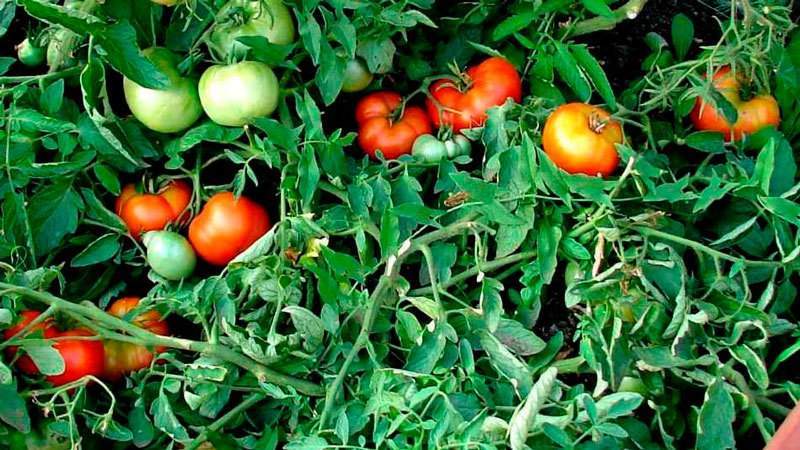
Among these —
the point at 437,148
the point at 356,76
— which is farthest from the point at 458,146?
the point at 356,76

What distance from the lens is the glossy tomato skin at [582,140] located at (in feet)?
4.29

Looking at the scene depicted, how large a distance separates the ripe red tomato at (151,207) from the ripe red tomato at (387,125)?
0.92 ft

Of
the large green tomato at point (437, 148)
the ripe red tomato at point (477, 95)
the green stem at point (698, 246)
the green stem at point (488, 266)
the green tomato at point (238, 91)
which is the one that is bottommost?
the green stem at point (488, 266)

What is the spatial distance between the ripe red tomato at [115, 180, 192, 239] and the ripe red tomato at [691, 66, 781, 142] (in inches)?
30.1

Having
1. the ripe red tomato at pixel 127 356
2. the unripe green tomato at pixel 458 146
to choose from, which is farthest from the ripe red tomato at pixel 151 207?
the unripe green tomato at pixel 458 146

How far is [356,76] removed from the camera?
145 centimetres

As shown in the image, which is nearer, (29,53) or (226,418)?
(226,418)

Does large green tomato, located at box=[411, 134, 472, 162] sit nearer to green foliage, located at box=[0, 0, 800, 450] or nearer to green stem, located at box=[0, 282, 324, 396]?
green foliage, located at box=[0, 0, 800, 450]

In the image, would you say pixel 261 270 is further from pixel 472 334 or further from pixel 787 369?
pixel 787 369

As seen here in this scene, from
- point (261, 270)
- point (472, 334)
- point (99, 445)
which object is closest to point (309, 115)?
point (261, 270)

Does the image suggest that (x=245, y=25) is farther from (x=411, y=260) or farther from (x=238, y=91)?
(x=411, y=260)

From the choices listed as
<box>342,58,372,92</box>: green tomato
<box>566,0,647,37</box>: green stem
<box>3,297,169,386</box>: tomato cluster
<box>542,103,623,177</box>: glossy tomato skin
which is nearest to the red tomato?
<box>3,297,169,386</box>: tomato cluster

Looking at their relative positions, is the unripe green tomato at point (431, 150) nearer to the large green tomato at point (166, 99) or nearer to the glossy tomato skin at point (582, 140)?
the glossy tomato skin at point (582, 140)

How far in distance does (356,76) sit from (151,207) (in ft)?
1.16
